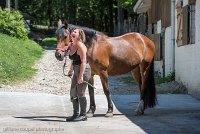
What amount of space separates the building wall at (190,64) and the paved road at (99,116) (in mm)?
481

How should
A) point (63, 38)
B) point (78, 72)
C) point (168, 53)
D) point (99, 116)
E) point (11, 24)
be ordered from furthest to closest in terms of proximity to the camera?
point (11, 24)
point (168, 53)
point (99, 116)
point (78, 72)
point (63, 38)

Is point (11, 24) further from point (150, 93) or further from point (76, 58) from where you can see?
point (76, 58)

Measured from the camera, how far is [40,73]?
2097 centimetres

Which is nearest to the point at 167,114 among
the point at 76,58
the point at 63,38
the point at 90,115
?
the point at 90,115

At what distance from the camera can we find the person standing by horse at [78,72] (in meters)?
9.50

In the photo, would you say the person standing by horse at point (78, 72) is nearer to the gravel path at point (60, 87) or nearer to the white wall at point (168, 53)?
the gravel path at point (60, 87)

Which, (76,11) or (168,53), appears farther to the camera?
(76,11)

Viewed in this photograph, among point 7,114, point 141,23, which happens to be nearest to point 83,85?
point 7,114

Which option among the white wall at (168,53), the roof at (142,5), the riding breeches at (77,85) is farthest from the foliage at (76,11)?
the riding breeches at (77,85)

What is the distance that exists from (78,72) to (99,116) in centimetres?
132

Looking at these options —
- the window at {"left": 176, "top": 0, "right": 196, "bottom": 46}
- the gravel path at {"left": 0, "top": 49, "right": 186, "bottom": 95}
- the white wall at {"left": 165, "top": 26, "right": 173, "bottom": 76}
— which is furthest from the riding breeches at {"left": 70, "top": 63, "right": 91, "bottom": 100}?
the white wall at {"left": 165, "top": 26, "right": 173, "bottom": 76}

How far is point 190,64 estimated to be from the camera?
14742 mm

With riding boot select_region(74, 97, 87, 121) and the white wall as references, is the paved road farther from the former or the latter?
the white wall

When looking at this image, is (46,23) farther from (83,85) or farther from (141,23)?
(83,85)
